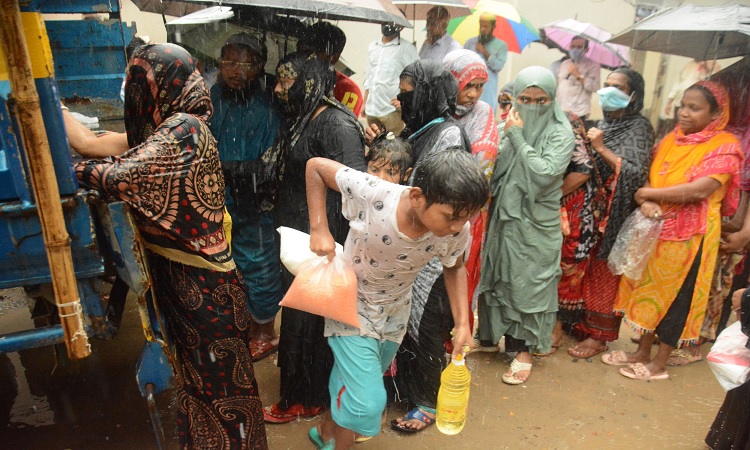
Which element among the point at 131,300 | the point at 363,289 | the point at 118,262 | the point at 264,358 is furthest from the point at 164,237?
the point at 131,300

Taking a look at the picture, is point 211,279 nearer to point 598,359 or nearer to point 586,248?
point 586,248

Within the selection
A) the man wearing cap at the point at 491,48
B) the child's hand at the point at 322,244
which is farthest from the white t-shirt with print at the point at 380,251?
the man wearing cap at the point at 491,48

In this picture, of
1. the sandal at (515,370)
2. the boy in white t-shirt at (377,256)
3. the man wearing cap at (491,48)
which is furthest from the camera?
the man wearing cap at (491,48)

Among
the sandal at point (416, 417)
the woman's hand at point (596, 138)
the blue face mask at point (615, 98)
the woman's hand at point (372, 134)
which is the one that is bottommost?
the sandal at point (416, 417)

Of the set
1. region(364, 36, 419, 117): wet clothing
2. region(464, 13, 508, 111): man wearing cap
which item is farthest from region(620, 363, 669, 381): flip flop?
region(464, 13, 508, 111): man wearing cap

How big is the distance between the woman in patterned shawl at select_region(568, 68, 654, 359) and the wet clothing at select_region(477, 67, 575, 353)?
1.22 feet

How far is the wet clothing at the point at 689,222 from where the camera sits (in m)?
3.11

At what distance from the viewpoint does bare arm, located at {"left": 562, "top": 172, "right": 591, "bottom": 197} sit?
333cm

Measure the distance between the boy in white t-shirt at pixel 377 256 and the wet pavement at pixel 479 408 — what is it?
0.78m

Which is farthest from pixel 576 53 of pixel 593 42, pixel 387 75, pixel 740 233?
pixel 740 233

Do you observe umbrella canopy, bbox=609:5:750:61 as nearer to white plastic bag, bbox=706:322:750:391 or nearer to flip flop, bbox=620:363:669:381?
white plastic bag, bbox=706:322:750:391

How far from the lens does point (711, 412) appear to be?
3195 mm

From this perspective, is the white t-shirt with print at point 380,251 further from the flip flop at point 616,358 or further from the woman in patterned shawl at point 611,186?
the flip flop at point 616,358

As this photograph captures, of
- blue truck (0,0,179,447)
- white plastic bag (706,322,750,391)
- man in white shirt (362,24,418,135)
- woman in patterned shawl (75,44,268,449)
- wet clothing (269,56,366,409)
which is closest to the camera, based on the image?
blue truck (0,0,179,447)
